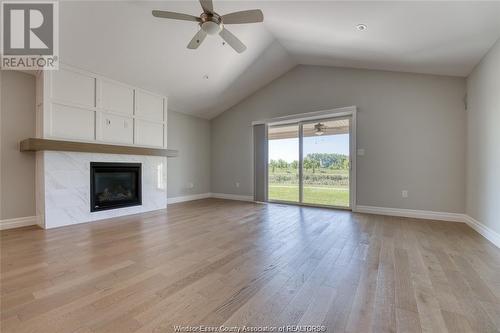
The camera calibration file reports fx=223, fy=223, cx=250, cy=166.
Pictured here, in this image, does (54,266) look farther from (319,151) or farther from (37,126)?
(319,151)

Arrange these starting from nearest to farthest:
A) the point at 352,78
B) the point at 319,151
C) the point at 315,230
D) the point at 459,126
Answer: the point at 315,230, the point at 459,126, the point at 352,78, the point at 319,151

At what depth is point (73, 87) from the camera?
363 cm

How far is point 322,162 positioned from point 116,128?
170 inches

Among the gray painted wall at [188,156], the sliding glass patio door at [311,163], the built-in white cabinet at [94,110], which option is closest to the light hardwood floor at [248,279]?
the built-in white cabinet at [94,110]

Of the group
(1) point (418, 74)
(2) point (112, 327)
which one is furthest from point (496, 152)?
(2) point (112, 327)

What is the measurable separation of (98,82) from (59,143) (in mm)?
1279

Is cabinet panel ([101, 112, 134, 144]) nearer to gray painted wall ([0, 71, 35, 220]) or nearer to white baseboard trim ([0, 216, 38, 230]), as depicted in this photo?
gray painted wall ([0, 71, 35, 220])

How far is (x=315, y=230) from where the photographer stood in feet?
10.7

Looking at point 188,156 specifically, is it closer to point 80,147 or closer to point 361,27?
point 80,147

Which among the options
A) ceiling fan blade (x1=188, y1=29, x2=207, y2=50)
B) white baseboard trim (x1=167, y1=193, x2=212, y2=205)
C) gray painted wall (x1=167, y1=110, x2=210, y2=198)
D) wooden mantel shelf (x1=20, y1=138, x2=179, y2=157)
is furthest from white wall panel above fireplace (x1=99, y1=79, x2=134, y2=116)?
white baseboard trim (x1=167, y1=193, x2=212, y2=205)

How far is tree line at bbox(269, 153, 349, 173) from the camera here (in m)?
4.83

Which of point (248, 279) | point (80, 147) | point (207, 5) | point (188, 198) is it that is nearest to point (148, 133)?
point (80, 147)

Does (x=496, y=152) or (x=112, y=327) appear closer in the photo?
(x=112, y=327)

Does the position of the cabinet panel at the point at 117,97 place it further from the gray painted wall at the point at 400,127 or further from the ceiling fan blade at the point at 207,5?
the gray painted wall at the point at 400,127
